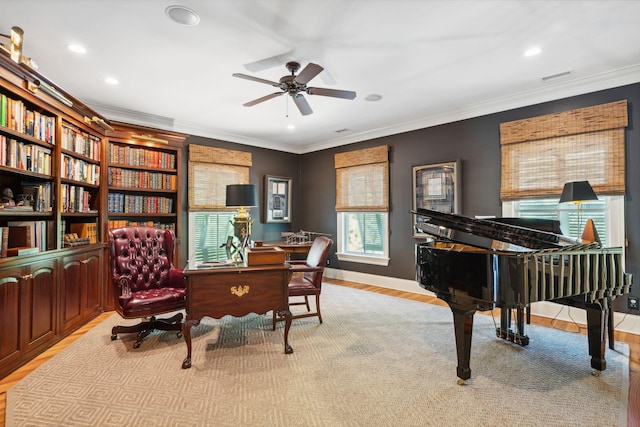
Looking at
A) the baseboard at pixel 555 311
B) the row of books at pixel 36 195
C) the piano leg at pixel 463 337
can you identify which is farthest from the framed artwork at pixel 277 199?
the piano leg at pixel 463 337

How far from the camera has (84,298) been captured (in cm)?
350

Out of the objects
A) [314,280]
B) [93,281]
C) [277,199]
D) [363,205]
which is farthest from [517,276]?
[277,199]

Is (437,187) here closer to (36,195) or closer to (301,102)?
(301,102)

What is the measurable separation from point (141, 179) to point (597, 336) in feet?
17.3

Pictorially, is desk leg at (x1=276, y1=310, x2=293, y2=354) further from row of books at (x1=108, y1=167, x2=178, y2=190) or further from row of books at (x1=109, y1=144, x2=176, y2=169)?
row of books at (x1=109, y1=144, x2=176, y2=169)

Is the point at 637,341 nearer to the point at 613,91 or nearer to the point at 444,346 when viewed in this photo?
the point at 444,346

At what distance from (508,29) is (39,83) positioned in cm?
388

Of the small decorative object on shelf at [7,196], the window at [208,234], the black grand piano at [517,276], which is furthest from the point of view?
the window at [208,234]

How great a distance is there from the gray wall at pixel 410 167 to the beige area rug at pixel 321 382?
1.82 metres

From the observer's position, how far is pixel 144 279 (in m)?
3.21

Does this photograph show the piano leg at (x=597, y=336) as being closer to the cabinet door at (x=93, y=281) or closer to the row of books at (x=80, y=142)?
the cabinet door at (x=93, y=281)

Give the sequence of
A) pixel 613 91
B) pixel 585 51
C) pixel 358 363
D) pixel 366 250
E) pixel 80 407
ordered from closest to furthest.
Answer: pixel 80 407 < pixel 358 363 < pixel 585 51 < pixel 613 91 < pixel 366 250

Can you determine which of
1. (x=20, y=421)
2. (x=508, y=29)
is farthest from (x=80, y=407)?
(x=508, y=29)

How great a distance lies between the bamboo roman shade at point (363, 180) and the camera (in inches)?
212
